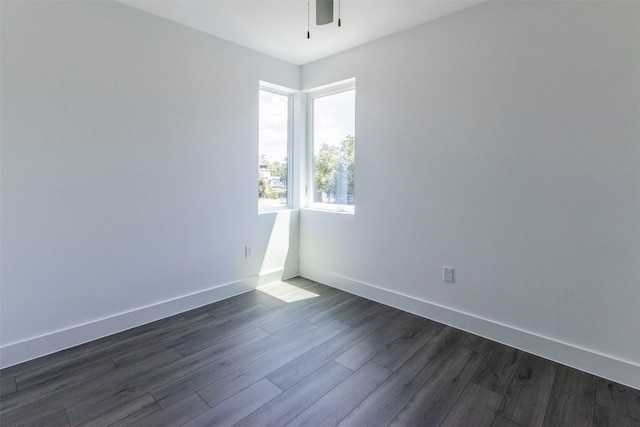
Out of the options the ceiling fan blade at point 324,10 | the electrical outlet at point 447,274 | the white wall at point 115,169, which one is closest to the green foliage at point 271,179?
the white wall at point 115,169

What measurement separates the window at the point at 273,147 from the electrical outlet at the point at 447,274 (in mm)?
1998

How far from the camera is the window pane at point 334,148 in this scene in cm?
341

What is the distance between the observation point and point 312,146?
12.6 ft

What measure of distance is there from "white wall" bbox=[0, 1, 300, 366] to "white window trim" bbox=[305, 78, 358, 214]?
674mm

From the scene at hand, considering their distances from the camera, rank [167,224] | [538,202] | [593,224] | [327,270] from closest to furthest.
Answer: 1. [593,224]
2. [538,202]
3. [167,224]
4. [327,270]

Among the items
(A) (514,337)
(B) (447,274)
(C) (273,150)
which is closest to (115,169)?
(C) (273,150)

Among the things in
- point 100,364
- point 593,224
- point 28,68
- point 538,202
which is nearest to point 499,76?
point 538,202

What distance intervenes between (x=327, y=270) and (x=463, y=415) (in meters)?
2.11

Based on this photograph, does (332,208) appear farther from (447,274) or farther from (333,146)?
(447,274)

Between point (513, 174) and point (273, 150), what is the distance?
241cm

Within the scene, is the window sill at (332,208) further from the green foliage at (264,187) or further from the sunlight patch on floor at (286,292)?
the sunlight patch on floor at (286,292)

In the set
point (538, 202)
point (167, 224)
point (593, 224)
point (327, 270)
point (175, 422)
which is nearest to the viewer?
point (175, 422)

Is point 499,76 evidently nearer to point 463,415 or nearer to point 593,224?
point 593,224

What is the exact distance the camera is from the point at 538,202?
2.18 m
